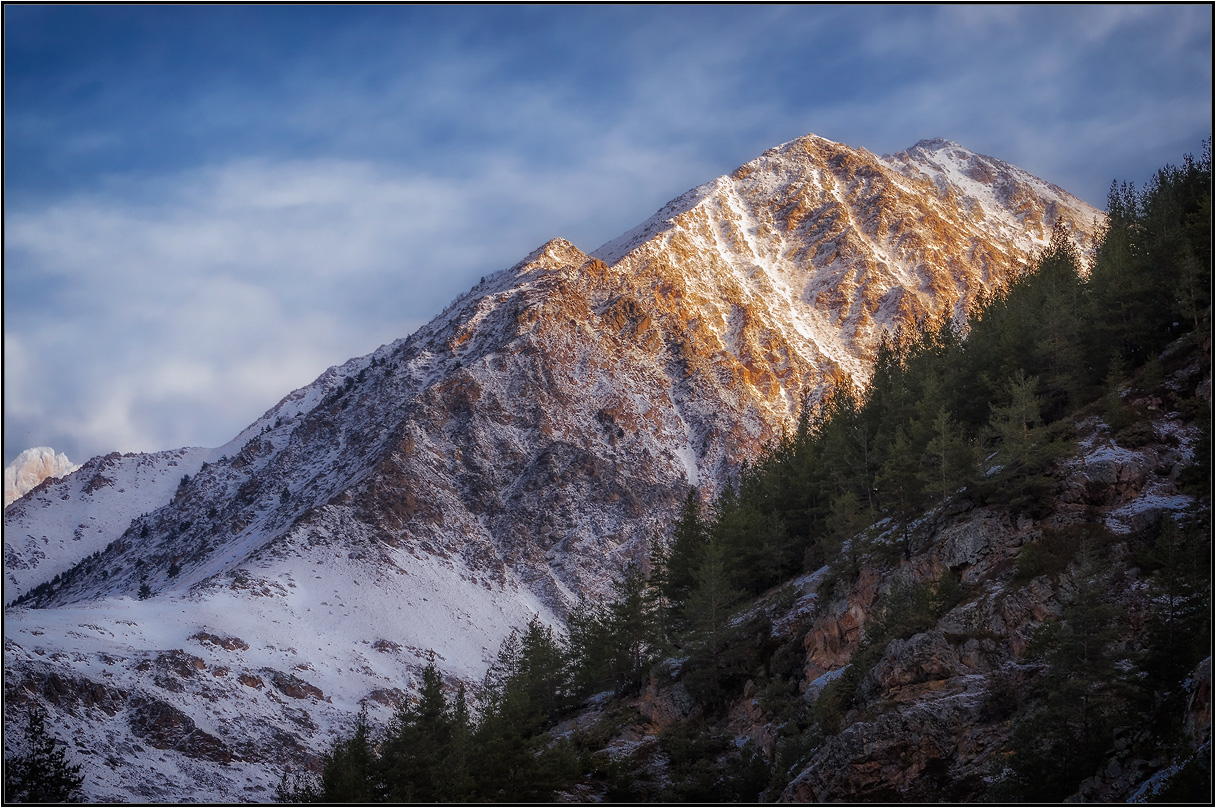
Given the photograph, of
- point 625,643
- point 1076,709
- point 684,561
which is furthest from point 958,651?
point 625,643

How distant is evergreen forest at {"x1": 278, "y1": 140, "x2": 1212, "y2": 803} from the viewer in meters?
23.2

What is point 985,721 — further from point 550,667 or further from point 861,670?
point 550,667

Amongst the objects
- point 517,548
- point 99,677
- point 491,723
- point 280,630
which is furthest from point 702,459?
point 491,723

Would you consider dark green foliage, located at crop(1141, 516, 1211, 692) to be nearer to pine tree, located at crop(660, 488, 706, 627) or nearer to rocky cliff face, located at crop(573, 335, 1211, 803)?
rocky cliff face, located at crop(573, 335, 1211, 803)

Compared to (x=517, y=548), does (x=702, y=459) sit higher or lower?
higher

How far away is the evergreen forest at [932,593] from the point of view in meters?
23.2

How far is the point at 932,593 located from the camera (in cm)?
3300

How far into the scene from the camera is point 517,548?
157625 millimetres

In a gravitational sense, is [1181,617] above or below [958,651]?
above

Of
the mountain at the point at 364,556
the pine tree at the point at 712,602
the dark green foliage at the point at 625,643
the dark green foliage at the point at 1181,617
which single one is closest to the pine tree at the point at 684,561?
the dark green foliage at the point at 625,643

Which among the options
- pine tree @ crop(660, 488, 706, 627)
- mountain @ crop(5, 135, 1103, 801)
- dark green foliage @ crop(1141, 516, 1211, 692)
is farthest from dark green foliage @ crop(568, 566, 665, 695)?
mountain @ crop(5, 135, 1103, 801)

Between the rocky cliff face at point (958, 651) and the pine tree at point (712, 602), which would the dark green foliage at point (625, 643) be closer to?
the pine tree at point (712, 602)

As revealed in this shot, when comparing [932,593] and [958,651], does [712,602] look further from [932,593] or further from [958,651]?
[958,651]

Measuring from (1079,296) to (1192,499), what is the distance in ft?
79.5
